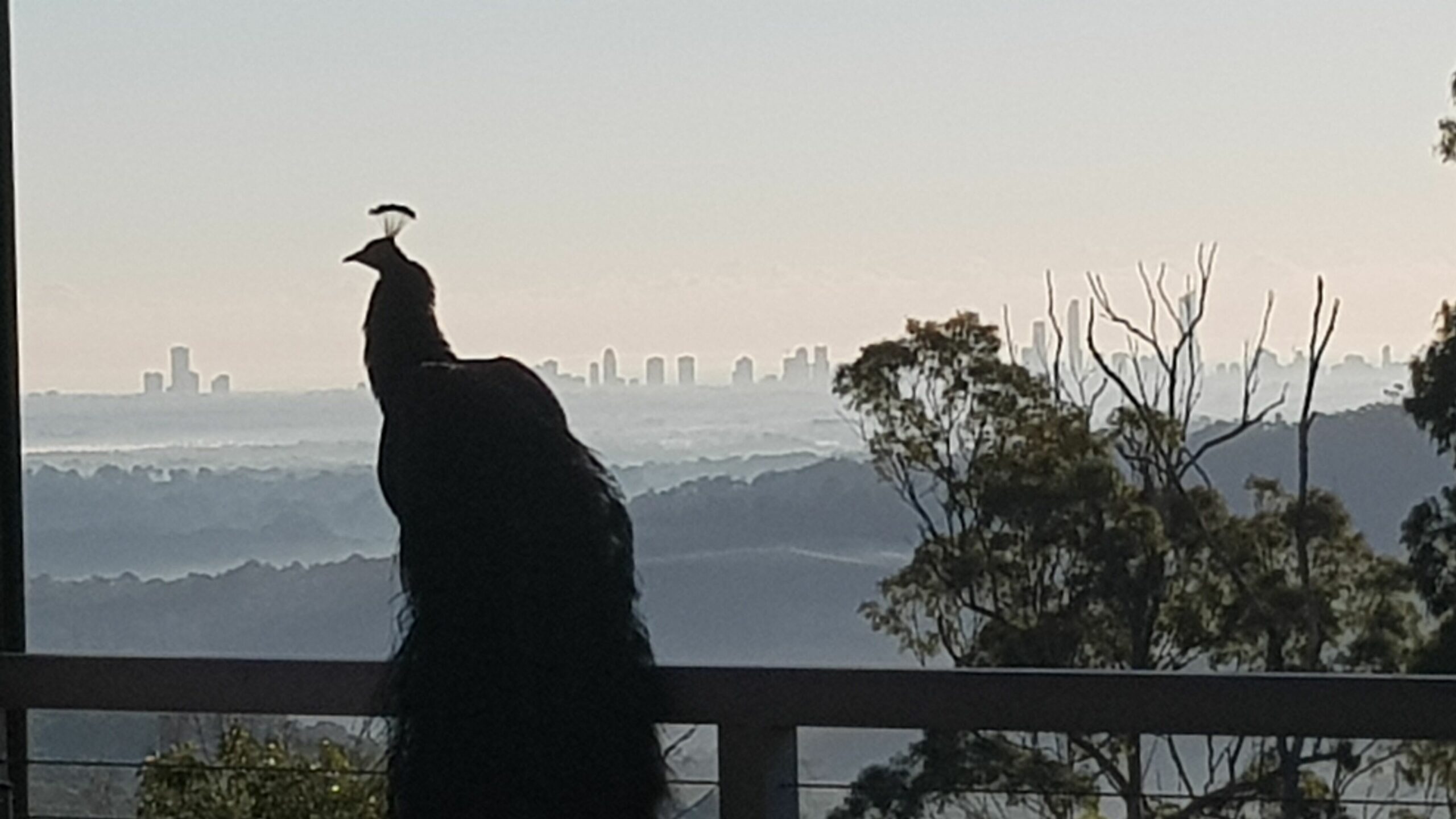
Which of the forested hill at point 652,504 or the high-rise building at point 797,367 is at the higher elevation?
the high-rise building at point 797,367

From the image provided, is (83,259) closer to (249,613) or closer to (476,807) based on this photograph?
(249,613)

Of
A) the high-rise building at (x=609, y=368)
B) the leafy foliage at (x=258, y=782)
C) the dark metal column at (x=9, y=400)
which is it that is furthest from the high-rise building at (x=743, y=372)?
the dark metal column at (x=9, y=400)

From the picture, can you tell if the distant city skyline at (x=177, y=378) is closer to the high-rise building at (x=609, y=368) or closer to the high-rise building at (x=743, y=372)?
the high-rise building at (x=609, y=368)

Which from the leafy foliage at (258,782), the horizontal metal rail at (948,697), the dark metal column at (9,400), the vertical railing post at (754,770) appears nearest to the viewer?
the horizontal metal rail at (948,697)

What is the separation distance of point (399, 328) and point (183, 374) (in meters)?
1.43

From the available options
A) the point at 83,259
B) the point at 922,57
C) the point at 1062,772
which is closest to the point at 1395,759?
the point at 1062,772

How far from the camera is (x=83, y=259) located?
3.53m

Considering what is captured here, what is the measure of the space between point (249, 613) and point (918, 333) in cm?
137

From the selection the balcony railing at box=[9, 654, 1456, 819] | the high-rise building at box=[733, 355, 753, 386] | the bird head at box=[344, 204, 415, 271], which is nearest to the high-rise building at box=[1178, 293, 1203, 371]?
the high-rise building at box=[733, 355, 753, 386]

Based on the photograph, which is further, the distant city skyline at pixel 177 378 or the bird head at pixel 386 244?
the distant city skyline at pixel 177 378

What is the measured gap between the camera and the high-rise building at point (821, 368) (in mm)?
3518

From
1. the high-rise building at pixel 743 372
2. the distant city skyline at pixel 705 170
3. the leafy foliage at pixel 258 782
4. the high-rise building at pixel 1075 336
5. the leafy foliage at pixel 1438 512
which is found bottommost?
the leafy foliage at pixel 258 782

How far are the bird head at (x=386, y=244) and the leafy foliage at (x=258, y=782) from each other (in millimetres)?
652

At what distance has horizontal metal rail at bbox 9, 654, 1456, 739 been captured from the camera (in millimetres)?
1993
